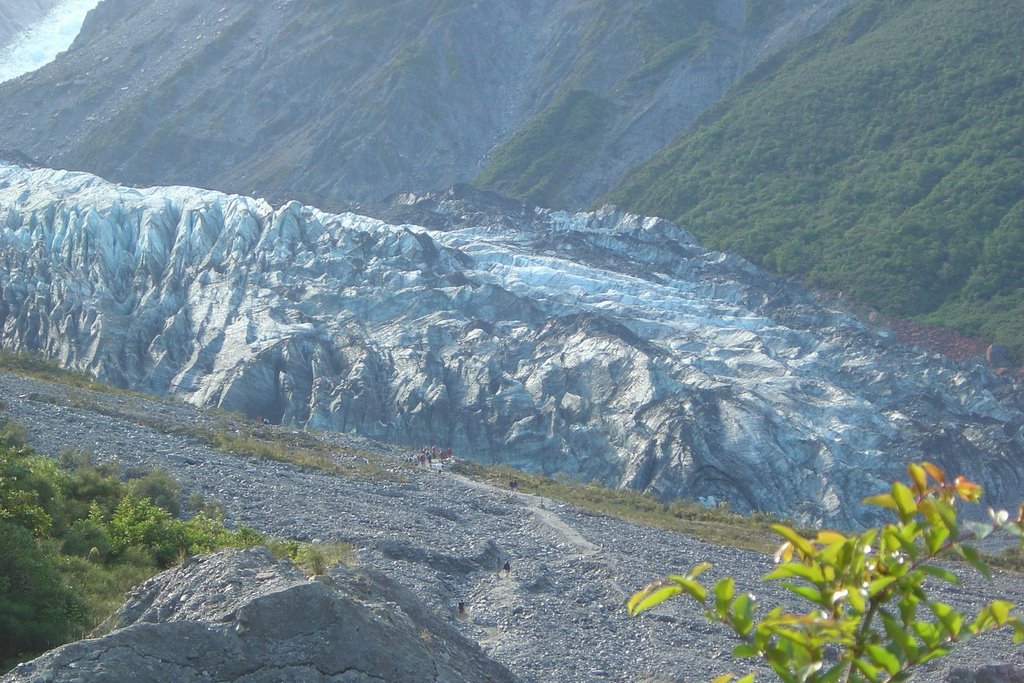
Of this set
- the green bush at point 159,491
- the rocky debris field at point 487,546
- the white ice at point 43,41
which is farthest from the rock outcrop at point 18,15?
the green bush at point 159,491

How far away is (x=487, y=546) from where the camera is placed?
21.3 meters

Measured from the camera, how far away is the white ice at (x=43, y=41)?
133125 mm

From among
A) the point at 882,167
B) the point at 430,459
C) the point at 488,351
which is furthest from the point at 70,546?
the point at 882,167

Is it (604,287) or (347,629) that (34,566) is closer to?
(347,629)

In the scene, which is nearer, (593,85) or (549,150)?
(549,150)

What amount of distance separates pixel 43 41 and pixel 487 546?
13902cm

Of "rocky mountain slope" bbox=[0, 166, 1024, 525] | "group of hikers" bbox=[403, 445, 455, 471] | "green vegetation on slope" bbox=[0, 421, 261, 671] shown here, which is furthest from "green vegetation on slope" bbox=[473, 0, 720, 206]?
"green vegetation on slope" bbox=[0, 421, 261, 671]

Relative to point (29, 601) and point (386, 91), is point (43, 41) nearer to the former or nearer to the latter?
point (386, 91)

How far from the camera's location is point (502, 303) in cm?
5284

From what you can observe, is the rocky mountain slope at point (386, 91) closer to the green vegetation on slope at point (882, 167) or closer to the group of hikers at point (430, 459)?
the green vegetation on slope at point (882, 167)

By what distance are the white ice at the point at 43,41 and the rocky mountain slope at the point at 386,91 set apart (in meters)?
28.8

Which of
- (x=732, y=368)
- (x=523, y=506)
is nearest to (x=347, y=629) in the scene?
(x=523, y=506)

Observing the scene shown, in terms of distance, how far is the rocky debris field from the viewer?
54.4 feet

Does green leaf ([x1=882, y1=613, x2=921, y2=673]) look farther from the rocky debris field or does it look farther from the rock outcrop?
the rock outcrop
